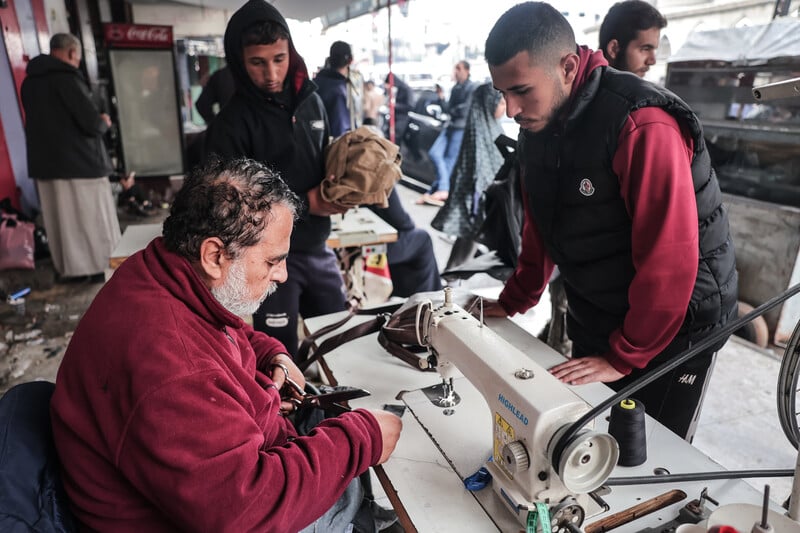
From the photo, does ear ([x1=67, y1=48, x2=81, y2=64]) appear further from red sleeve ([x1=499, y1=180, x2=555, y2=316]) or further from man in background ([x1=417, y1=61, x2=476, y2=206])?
man in background ([x1=417, y1=61, x2=476, y2=206])

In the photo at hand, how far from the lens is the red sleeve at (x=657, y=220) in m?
1.20

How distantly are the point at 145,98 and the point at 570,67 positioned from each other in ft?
21.5

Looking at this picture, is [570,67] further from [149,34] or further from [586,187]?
[149,34]

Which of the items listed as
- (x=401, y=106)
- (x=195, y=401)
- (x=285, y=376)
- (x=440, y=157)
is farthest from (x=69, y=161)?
(x=401, y=106)

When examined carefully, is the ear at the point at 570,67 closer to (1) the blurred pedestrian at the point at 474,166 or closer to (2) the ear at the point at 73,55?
(1) the blurred pedestrian at the point at 474,166

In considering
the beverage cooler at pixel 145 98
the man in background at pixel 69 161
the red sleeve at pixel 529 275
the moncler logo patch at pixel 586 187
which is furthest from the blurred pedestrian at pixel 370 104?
the moncler logo patch at pixel 586 187

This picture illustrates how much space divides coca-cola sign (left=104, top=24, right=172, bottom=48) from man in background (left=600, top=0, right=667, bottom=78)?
578 cm

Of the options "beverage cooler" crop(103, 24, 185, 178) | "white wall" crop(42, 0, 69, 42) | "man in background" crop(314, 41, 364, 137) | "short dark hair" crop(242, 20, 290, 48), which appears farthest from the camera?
"beverage cooler" crop(103, 24, 185, 178)

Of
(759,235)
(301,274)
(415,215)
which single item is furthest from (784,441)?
(415,215)

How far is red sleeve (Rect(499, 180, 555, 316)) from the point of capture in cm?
170

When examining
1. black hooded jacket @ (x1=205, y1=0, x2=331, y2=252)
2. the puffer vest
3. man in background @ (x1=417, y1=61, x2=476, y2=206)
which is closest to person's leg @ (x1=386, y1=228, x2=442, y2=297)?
black hooded jacket @ (x1=205, y1=0, x2=331, y2=252)

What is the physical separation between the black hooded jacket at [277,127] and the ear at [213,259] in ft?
3.07

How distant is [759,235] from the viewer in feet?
11.1

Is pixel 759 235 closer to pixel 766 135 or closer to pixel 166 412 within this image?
pixel 766 135
